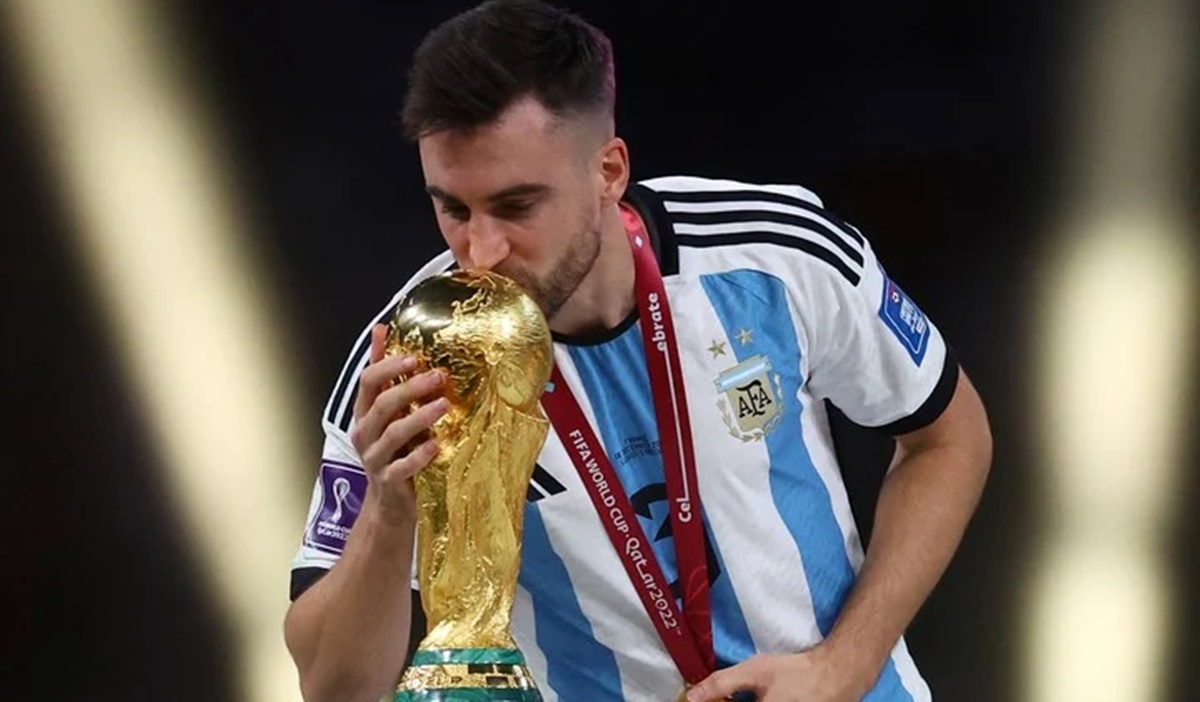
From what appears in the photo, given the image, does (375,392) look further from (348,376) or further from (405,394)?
(348,376)

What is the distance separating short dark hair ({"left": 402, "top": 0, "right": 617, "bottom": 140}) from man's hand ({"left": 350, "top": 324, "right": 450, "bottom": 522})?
26cm

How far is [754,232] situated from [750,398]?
0.16 meters

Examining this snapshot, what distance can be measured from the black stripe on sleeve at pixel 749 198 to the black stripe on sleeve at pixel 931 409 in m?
0.16

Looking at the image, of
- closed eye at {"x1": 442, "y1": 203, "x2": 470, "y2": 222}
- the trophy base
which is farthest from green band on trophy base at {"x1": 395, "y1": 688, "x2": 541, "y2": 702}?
closed eye at {"x1": 442, "y1": 203, "x2": 470, "y2": 222}

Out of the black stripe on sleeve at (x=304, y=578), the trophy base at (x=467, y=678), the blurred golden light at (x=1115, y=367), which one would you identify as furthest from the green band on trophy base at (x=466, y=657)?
the blurred golden light at (x=1115, y=367)

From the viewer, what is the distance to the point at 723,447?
1340mm

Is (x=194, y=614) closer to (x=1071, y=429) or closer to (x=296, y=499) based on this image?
(x=296, y=499)

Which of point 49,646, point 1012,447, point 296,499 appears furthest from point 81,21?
point 1012,447

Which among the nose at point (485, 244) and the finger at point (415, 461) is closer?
the finger at point (415, 461)

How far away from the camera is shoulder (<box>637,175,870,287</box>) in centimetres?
138

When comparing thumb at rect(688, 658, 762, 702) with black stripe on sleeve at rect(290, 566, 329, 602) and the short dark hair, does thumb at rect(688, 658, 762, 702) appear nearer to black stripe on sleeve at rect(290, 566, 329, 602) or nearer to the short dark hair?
black stripe on sleeve at rect(290, 566, 329, 602)

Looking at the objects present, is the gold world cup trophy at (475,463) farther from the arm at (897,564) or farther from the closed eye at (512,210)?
the arm at (897,564)

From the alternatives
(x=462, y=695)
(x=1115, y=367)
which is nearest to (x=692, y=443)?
(x=462, y=695)

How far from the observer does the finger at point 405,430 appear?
31.9 inches
